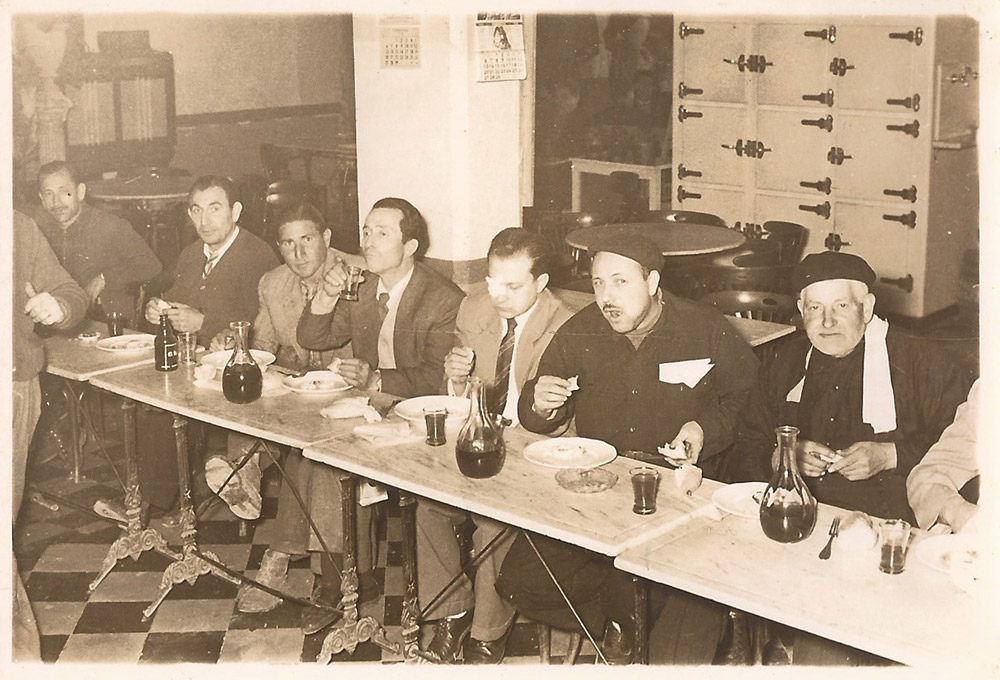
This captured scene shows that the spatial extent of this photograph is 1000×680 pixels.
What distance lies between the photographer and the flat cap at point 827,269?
315cm

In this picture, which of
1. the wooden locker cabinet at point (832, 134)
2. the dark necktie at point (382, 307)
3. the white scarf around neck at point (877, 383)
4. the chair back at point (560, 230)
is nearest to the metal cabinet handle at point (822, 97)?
the wooden locker cabinet at point (832, 134)

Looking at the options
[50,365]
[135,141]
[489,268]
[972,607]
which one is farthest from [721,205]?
[972,607]

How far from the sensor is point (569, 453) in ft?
9.28

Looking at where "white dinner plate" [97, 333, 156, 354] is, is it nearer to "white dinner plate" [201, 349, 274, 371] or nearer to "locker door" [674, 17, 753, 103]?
"white dinner plate" [201, 349, 274, 371]

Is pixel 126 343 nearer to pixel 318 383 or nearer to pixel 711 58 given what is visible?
pixel 318 383

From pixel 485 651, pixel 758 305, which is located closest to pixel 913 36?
pixel 758 305

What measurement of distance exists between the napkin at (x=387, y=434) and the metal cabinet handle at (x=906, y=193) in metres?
3.28

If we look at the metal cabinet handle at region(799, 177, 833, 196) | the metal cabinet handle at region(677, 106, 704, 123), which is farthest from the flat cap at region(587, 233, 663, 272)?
the metal cabinet handle at region(677, 106, 704, 123)

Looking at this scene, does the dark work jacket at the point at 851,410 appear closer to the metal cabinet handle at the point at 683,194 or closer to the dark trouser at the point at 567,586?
the dark trouser at the point at 567,586

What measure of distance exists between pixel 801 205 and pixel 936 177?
2.39ft

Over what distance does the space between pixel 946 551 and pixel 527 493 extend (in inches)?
36.3

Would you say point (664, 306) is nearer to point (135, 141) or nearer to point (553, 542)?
point (553, 542)

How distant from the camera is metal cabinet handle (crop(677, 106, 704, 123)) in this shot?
239 inches

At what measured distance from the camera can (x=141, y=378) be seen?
3.60 metres
